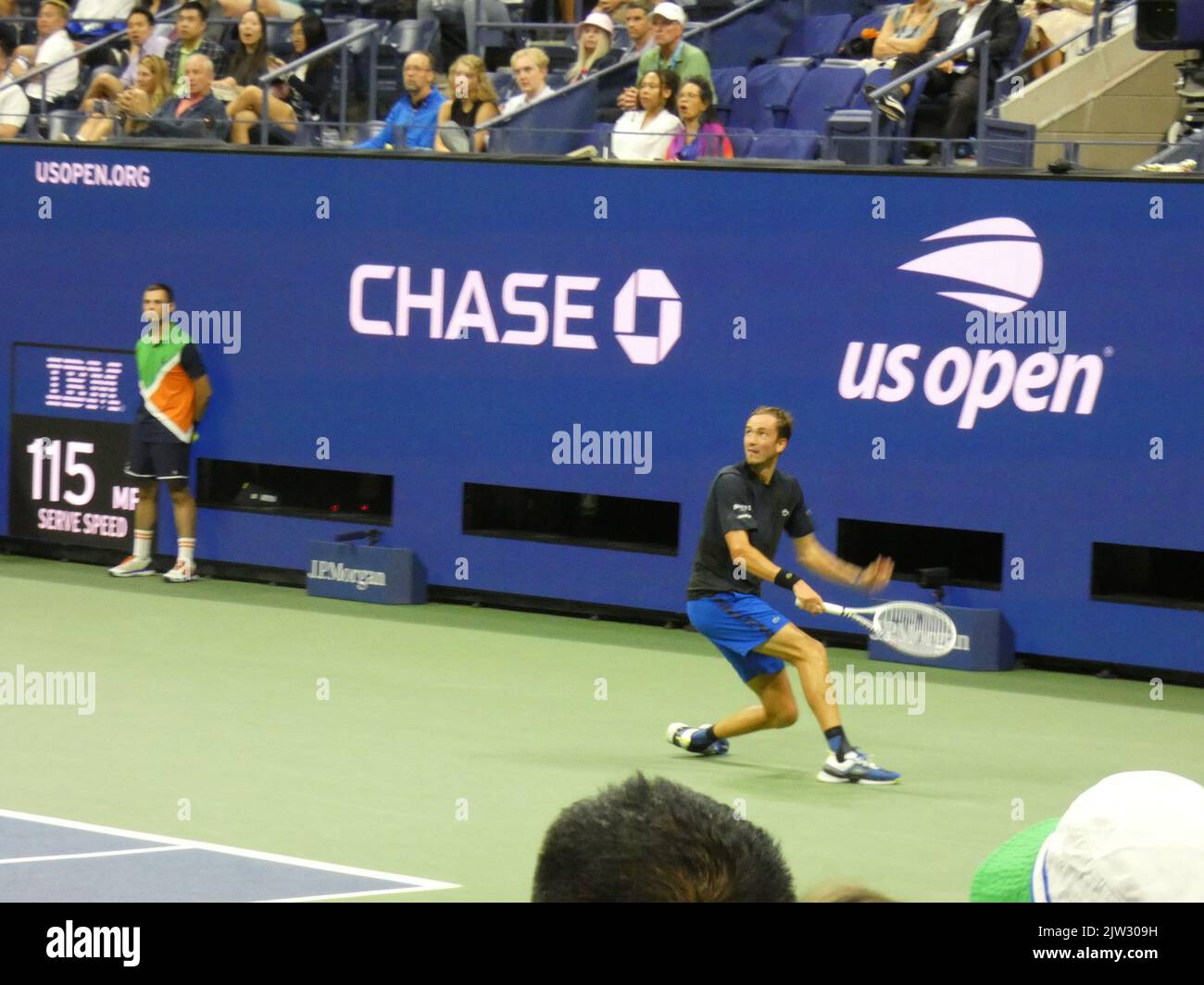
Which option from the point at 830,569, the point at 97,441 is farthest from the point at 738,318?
the point at 97,441

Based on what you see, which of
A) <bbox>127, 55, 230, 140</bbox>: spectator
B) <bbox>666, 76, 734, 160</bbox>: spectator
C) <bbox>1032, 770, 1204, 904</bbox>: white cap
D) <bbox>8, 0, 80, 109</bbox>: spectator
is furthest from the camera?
<bbox>8, 0, 80, 109</bbox>: spectator

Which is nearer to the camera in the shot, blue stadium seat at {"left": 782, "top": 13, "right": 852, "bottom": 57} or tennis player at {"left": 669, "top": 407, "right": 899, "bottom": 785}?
tennis player at {"left": 669, "top": 407, "right": 899, "bottom": 785}

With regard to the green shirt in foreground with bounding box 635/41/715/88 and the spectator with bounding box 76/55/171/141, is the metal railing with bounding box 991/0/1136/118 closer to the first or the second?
the green shirt in foreground with bounding box 635/41/715/88

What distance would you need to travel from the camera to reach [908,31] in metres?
15.3

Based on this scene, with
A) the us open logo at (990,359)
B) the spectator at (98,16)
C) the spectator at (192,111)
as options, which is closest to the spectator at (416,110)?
the spectator at (192,111)

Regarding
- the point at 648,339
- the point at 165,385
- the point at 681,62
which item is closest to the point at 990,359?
the point at 648,339

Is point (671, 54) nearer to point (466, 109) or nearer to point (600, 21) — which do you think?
point (600, 21)

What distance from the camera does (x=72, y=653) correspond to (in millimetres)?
13797

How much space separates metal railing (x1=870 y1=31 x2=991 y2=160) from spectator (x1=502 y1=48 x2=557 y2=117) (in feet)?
9.45

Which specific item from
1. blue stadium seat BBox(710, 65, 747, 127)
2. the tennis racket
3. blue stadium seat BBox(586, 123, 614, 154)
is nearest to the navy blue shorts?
blue stadium seat BBox(586, 123, 614, 154)

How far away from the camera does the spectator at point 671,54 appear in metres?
15.3

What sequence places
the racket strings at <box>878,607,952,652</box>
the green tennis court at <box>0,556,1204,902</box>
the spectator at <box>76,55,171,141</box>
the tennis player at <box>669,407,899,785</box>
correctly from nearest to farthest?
the green tennis court at <box>0,556,1204,902</box>, the tennis player at <box>669,407,899,785</box>, the racket strings at <box>878,607,952,652</box>, the spectator at <box>76,55,171,141</box>

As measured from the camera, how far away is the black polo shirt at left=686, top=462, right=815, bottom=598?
10633 mm

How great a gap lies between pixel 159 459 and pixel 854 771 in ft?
26.9
